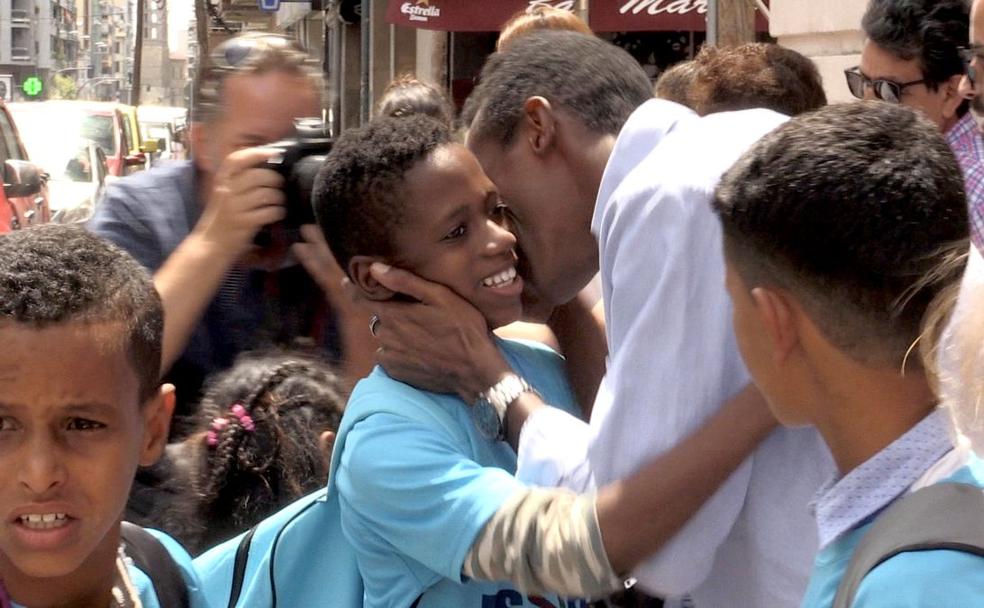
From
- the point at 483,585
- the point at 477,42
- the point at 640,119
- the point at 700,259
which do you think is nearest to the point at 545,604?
the point at 483,585

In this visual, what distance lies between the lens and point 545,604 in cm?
200

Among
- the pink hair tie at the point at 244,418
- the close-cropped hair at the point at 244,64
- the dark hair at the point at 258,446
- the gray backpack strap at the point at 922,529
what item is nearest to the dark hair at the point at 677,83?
the close-cropped hair at the point at 244,64

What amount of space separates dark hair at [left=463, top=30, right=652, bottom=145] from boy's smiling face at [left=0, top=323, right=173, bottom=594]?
28.7 inches

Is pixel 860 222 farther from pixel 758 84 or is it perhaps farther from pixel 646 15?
pixel 646 15

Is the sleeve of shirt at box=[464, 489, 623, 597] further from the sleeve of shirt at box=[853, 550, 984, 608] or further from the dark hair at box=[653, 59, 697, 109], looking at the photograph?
the dark hair at box=[653, 59, 697, 109]

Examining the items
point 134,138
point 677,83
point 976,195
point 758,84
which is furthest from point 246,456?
point 134,138

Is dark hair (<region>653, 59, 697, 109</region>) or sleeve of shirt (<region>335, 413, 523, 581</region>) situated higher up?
dark hair (<region>653, 59, 697, 109</region>)

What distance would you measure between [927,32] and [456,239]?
7.54 ft

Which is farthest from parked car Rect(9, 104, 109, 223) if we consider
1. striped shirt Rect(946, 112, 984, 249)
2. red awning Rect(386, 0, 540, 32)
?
striped shirt Rect(946, 112, 984, 249)

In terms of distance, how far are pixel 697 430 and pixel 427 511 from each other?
366mm

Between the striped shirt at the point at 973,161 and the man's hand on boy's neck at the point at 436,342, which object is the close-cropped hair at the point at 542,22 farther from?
the man's hand on boy's neck at the point at 436,342

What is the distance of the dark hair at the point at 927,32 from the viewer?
3947mm

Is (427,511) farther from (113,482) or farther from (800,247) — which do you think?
(800,247)

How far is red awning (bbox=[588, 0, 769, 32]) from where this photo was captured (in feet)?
39.2
